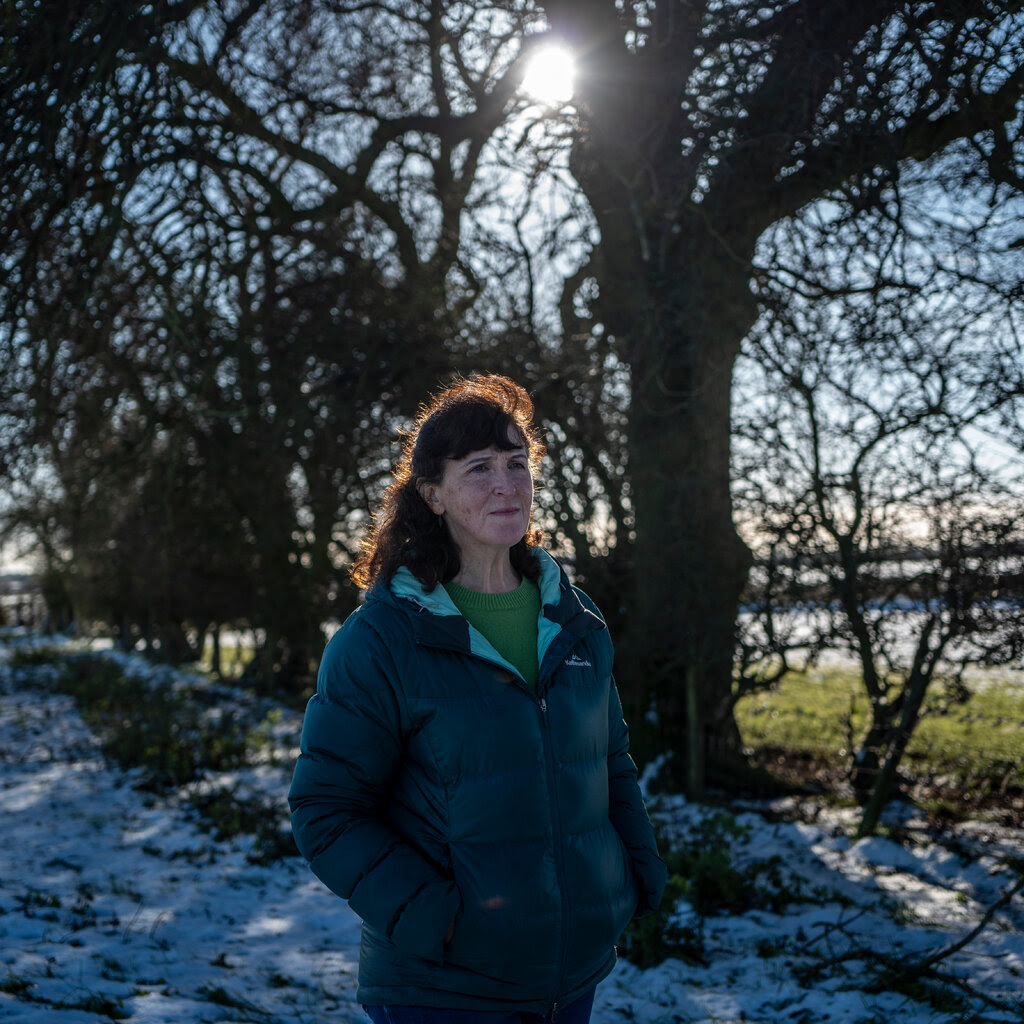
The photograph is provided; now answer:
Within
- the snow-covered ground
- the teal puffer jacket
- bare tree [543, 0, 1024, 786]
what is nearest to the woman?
the teal puffer jacket

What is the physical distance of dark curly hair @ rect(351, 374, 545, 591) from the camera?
90.4 inches

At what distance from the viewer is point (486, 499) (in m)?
2.28

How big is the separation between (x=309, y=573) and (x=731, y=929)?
8.55m

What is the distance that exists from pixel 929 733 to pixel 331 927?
6.55 meters

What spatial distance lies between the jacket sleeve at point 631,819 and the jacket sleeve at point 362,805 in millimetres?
589

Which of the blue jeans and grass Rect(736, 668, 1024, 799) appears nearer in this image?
the blue jeans

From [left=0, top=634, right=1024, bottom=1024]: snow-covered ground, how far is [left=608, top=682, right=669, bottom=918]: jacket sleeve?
5.62ft

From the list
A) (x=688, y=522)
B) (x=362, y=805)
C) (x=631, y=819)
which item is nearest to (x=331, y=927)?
(x=631, y=819)

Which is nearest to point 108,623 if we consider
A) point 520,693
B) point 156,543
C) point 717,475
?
point 156,543

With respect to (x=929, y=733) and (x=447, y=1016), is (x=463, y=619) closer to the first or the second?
(x=447, y=1016)

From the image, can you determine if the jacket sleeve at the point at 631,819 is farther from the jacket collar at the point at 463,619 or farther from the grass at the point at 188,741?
the grass at the point at 188,741

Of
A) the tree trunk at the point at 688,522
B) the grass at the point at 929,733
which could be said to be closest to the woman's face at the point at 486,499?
the tree trunk at the point at 688,522

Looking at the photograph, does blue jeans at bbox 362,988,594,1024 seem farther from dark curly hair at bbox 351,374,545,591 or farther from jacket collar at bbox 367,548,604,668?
dark curly hair at bbox 351,374,545,591

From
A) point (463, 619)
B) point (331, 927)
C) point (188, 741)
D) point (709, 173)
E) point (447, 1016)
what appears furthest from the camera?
point (188, 741)
